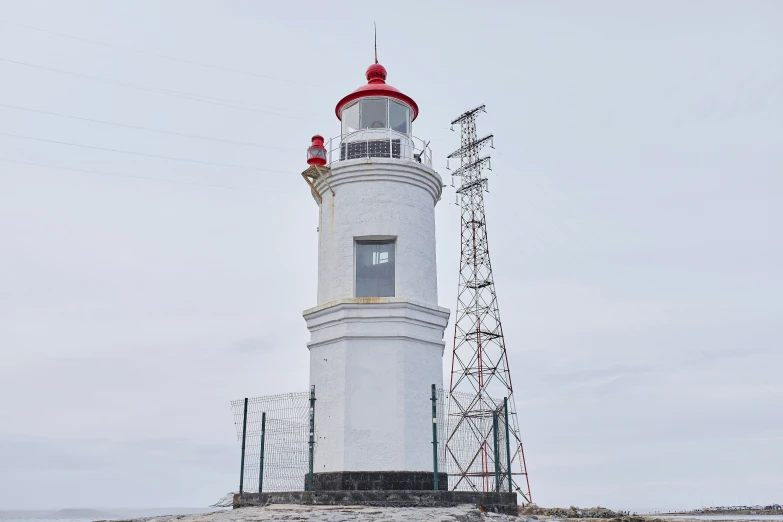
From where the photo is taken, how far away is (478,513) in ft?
42.6

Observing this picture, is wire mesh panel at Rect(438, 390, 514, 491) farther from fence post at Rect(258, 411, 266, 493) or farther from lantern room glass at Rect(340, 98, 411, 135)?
lantern room glass at Rect(340, 98, 411, 135)

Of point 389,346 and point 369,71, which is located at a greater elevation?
point 369,71

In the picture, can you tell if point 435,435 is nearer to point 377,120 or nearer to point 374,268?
point 374,268

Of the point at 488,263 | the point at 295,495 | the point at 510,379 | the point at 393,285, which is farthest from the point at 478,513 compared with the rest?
the point at 488,263

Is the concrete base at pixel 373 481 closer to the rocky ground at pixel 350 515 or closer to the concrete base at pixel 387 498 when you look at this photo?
the concrete base at pixel 387 498

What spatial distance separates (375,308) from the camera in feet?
51.9

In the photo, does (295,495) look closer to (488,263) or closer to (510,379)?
(510,379)

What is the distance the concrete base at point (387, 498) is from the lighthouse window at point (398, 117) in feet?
29.1

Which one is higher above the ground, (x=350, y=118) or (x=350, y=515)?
(x=350, y=118)

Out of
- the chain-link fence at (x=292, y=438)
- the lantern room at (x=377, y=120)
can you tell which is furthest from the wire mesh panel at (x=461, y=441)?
the lantern room at (x=377, y=120)

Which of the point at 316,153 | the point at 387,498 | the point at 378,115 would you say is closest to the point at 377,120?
the point at 378,115

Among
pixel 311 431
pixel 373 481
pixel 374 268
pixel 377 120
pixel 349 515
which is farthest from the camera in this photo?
pixel 377 120

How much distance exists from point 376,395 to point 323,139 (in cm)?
648

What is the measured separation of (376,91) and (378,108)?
0.43 meters
